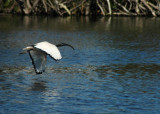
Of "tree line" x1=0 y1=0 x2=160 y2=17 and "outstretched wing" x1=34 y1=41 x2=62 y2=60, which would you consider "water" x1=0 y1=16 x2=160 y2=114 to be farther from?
"tree line" x1=0 y1=0 x2=160 y2=17

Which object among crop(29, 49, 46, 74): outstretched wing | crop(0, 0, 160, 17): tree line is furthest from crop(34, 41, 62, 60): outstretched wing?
crop(0, 0, 160, 17): tree line

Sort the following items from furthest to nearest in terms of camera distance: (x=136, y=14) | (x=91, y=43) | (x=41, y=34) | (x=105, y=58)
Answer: (x=136, y=14)
(x=41, y=34)
(x=91, y=43)
(x=105, y=58)

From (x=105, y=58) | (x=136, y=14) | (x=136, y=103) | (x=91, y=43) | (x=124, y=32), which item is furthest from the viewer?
(x=136, y=14)

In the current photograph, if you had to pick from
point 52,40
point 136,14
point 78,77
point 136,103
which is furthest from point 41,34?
point 136,14

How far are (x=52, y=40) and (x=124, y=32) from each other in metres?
7.50

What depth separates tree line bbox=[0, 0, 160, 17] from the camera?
5103cm

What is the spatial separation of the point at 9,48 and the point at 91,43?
511 cm

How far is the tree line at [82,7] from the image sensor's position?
5103cm

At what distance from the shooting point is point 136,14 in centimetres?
5184

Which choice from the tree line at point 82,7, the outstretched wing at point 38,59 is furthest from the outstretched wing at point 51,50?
the tree line at point 82,7

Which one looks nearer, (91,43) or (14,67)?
(14,67)

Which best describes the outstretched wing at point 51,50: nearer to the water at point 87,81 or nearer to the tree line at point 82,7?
the water at point 87,81

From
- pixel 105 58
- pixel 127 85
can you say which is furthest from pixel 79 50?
pixel 127 85

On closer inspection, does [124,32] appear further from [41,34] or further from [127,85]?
[127,85]
